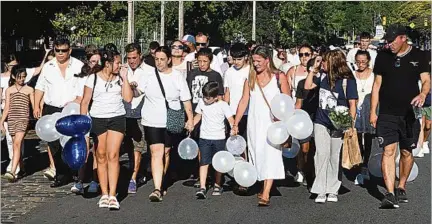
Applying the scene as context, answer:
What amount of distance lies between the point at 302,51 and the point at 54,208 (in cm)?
377

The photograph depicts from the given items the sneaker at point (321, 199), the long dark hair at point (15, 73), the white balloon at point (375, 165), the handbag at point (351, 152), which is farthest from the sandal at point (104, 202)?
the white balloon at point (375, 165)

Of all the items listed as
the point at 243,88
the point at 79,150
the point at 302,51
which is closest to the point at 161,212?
the point at 79,150

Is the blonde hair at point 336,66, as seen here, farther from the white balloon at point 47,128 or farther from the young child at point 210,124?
the white balloon at point 47,128

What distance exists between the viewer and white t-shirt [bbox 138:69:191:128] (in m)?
8.61

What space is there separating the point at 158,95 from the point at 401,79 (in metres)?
2.73

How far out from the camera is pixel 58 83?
376 inches

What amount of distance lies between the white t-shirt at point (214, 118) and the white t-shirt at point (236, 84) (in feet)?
1.47

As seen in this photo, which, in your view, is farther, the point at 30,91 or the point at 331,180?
the point at 30,91

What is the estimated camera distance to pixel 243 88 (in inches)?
354

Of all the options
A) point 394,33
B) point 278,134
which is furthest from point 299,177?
point 394,33

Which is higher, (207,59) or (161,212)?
(207,59)

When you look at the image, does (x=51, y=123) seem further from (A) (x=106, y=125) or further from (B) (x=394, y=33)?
(B) (x=394, y=33)

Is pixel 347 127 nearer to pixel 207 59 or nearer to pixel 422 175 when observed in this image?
pixel 207 59

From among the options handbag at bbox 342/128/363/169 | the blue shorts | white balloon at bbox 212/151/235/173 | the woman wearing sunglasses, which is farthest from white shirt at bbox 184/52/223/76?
handbag at bbox 342/128/363/169
